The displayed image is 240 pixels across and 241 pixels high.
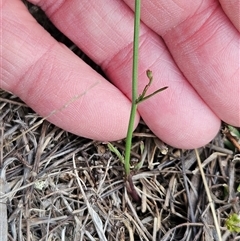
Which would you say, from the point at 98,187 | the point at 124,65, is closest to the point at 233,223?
the point at 98,187

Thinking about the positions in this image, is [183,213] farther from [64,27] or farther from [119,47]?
[64,27]

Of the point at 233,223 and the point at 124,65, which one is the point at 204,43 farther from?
the point at 233,223

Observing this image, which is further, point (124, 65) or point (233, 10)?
point (124, 65)

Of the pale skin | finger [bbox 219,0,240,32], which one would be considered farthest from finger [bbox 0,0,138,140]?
finger [bbox 219,0,240,32]

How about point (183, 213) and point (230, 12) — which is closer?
point (230, 12)

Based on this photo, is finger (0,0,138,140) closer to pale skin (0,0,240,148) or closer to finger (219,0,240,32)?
pale skin (0,0,240,148)

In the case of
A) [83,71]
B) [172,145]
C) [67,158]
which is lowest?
[172,145]

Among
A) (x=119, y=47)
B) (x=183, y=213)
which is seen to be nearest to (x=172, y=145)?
(x=183, y=213)
